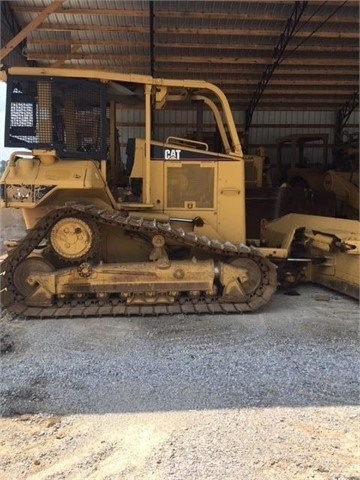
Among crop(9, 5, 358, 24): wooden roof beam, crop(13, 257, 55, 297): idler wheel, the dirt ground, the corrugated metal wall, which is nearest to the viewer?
the dirt ground

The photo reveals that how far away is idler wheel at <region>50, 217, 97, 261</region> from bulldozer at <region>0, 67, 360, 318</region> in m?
0.01

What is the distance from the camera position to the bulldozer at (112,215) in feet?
18.6

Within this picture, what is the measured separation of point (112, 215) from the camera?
18.7 feet

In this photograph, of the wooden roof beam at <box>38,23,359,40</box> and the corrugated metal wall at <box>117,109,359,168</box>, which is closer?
the wooden roof beam at <box>38,23,359,40</box>

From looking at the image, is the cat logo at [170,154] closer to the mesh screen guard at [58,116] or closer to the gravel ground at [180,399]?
the mesh screen guard at [58,116]

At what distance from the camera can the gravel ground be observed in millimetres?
2748

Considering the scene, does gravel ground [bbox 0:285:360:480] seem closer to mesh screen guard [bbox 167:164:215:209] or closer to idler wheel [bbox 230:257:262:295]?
idler wheel [bbox 230:257:262:295]

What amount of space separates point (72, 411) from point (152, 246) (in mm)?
2987

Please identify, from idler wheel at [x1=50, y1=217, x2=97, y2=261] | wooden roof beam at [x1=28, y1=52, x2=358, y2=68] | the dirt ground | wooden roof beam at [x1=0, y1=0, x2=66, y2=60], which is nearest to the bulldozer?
idler wheel at [x1=50, y1=217, x2=97, y2=261]

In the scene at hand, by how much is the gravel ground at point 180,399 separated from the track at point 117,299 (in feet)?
0.58

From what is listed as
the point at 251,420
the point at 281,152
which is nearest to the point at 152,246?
the point at 251,420

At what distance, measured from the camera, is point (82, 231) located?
562cm

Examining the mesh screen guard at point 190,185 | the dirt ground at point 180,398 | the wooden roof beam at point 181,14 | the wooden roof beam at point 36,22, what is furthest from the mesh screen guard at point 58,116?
the wooden roof beam at point 181,14

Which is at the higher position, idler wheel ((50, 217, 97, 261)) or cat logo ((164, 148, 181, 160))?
cat logo ((164, 148, 181, 160))
